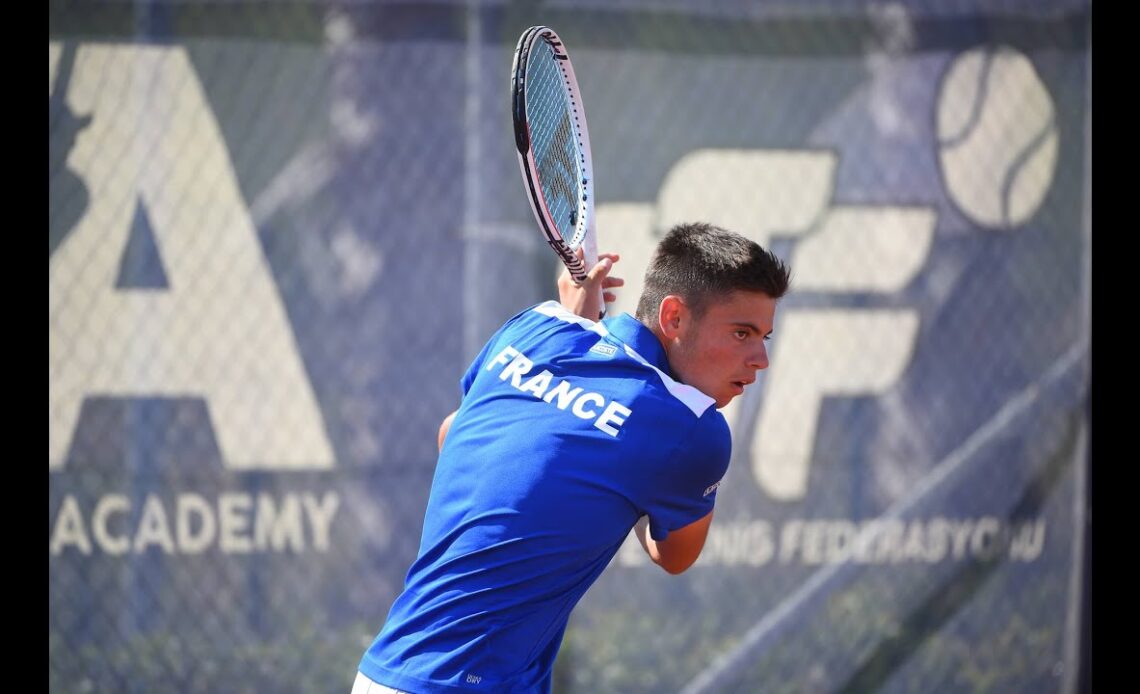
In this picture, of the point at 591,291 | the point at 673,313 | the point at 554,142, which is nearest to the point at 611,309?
the point at 554,142

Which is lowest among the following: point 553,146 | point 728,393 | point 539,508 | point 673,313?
point 539,508

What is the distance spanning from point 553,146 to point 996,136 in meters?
2.43

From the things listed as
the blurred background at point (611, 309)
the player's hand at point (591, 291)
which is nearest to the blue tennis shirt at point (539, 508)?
the player's hand at point (591, 291)

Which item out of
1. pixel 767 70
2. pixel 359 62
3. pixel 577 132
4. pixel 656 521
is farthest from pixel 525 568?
pixel 767 70

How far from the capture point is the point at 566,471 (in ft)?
7.71

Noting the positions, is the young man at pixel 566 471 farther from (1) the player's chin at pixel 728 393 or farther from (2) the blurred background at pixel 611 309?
(2) the blurred background at pixel 611 309

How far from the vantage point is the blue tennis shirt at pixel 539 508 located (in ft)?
7.68

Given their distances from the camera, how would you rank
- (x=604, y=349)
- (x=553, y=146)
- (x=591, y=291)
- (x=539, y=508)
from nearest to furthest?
1. (x=539, y=508)
2. (x=604, y=349)
3. (x=591, y=291)
4. (x=553, y=146)

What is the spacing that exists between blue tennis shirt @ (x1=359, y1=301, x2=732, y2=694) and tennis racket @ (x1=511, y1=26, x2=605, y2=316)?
445mm

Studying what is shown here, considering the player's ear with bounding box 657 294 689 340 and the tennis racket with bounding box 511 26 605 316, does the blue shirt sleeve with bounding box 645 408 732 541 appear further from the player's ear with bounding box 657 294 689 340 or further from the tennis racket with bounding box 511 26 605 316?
the tennis racket with bounding box 511 26 605 316

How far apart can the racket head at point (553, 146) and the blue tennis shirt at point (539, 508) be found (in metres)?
0.45

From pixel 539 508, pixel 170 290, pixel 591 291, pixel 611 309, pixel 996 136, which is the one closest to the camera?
pixel 539 508

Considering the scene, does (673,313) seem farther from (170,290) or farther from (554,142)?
(170,290)

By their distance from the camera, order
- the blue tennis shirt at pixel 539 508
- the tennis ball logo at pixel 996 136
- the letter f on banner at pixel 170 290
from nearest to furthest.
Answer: the blue tennis shirt at pixel 539 508
the letter f on banner at pixel 170 290
the tennis ball logo at pixel 996 136
